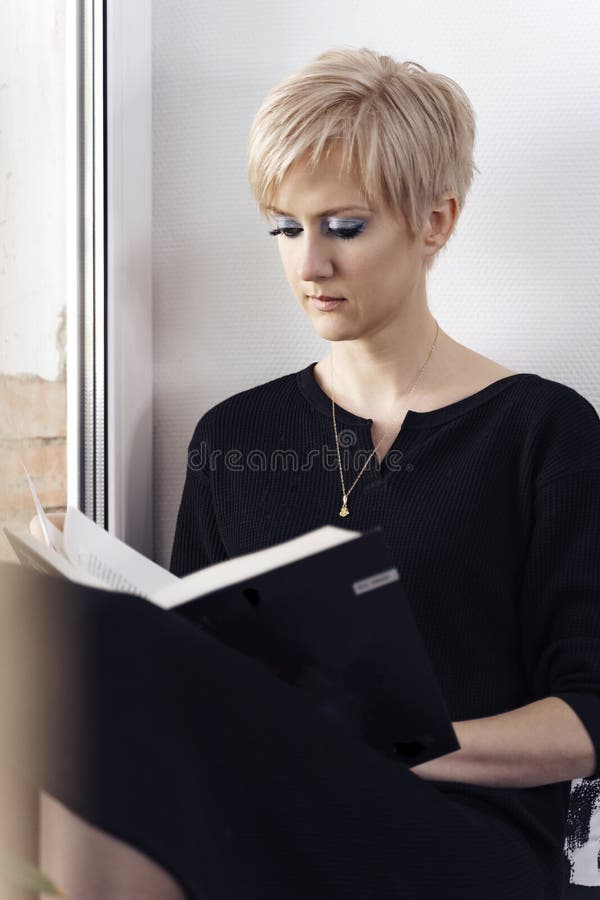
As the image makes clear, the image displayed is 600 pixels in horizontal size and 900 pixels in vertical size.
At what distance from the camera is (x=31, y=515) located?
1.20 meters

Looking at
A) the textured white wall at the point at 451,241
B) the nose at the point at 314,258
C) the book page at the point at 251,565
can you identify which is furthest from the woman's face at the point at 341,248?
the book page at the point at 251,565

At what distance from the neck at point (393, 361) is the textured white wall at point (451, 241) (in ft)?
0.58

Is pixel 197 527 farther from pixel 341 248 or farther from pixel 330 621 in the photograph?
pixel 330 621

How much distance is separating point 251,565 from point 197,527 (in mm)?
643

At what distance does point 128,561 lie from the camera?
0.84 metres

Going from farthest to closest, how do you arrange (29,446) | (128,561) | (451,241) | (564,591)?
(451,241)
(29,446)
(564,591)
(128,561)

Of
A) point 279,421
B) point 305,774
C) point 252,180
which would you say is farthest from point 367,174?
point 305,774

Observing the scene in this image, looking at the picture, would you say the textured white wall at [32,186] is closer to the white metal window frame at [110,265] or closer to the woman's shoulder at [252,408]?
the white metal window frame at [110,265]

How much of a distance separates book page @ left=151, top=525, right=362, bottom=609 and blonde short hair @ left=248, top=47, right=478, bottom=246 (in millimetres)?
523

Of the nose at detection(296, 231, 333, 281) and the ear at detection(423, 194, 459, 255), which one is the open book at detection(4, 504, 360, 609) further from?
the ear at detection(423, 194, 459, 255)

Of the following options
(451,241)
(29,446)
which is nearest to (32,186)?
(29,446)

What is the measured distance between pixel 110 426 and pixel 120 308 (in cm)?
17

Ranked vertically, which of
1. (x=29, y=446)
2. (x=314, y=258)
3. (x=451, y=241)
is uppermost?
(x=451, y=241)

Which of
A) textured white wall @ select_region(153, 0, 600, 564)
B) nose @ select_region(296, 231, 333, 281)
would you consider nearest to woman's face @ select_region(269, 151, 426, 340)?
nose @ select_region(296, 231, 333, 281)
